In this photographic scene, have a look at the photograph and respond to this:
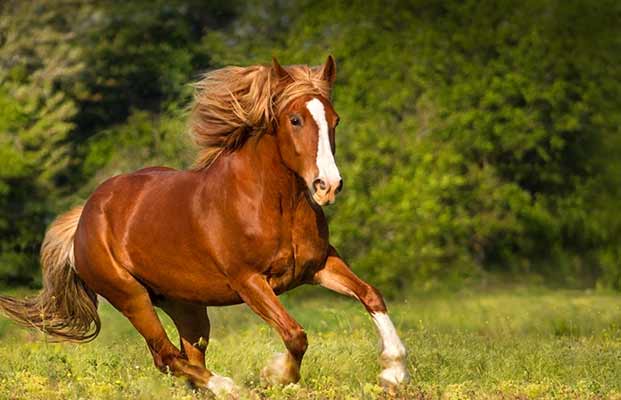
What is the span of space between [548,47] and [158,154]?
584 centimetres

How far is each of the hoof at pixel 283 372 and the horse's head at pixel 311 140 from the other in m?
0.98

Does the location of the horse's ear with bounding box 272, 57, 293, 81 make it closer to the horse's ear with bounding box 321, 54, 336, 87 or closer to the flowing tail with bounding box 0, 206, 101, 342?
the horse's ear with bounding box 321, 54, 336, 87

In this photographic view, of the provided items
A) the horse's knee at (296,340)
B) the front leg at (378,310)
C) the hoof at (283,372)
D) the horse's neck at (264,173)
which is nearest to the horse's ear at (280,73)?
the horse's neck at (264,173)

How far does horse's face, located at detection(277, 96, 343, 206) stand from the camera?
6398 mm

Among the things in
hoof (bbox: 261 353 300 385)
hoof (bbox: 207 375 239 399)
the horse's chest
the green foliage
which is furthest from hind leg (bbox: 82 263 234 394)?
the green foliage

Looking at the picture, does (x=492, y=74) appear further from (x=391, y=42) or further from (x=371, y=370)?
(x=371, y=370)

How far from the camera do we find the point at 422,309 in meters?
13.4

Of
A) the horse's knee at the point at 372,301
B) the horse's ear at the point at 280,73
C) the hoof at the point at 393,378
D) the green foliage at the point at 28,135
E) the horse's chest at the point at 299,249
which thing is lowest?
the green foliage at the point at 28,135

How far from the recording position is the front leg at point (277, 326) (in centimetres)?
677

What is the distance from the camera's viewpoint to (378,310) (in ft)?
22.4

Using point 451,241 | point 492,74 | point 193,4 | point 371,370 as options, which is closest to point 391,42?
point 492,74

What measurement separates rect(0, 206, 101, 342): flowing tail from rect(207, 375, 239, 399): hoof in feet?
5.01

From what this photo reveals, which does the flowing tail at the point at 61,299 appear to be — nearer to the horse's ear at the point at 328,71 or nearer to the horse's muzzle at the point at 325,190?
the horse's ear at the point at 328,71

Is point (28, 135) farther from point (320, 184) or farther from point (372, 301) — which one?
point (320, 184)
